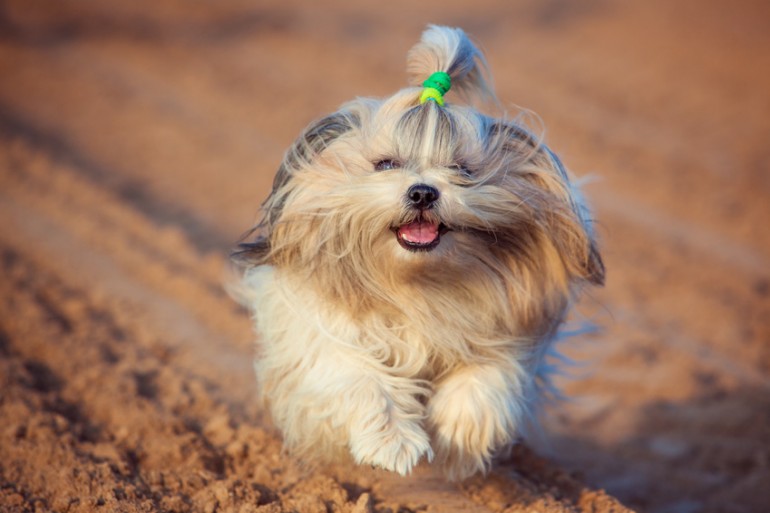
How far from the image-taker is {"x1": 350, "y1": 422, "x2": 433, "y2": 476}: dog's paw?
2.82m

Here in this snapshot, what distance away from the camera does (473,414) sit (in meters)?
3.05

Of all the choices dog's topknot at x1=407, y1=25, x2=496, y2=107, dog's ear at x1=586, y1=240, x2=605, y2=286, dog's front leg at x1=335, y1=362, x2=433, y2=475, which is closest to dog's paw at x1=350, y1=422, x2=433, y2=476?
dog's front leg at x1=335, y1=362, x2=433, y2=475

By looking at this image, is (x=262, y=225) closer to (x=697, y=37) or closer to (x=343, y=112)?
(x=343, y=112)

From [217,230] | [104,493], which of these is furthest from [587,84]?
[104,493]

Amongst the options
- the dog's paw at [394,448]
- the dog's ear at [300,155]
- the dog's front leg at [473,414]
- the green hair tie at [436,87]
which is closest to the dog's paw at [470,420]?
the dog's front leg at [473,414]

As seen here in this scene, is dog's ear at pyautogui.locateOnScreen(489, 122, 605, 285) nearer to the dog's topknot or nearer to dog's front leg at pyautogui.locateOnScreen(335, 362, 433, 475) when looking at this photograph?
the dog's topknot

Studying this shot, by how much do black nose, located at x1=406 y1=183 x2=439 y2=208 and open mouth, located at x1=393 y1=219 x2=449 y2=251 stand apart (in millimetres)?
106

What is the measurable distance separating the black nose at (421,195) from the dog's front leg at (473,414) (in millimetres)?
748

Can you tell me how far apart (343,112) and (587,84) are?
321 inches

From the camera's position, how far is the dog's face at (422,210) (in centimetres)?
287

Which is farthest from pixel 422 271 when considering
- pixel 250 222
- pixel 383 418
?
pixel 250 222

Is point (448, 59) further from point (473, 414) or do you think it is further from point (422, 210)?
point (473, 414)

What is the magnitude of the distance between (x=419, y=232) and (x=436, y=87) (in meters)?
0.54

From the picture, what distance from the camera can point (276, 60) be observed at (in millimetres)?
11180
